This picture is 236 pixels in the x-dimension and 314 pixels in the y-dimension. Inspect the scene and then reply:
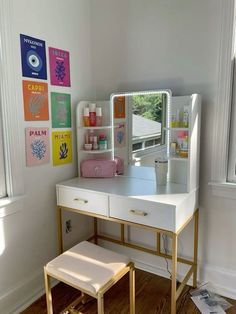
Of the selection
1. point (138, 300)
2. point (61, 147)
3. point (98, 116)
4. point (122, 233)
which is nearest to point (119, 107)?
point (98, 116)

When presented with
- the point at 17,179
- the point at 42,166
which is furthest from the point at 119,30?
the point at 17,179

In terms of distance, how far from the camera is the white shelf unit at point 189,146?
1595 millimetres

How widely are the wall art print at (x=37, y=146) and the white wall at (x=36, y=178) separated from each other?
4 cm

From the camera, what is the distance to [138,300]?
178 cm

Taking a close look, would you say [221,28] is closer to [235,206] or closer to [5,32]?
[235,206]

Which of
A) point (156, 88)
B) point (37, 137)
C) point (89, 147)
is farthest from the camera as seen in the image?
point (89, 147)

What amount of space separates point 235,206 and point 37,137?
1.41 m

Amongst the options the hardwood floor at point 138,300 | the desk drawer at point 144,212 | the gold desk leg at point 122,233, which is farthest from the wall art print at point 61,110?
A: the hardwood floor at point 138,300

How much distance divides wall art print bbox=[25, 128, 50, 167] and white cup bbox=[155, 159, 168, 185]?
784mm

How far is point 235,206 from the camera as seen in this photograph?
172 cm

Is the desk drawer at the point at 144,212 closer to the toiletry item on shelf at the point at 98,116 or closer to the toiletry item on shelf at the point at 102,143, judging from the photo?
the toiletry item on shelf at the point at 102,143

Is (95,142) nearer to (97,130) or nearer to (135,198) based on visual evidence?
(97,130)

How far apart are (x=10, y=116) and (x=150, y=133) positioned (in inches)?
37.9

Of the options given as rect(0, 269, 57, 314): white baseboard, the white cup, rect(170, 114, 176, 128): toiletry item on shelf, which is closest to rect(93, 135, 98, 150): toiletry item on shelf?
the white cup
